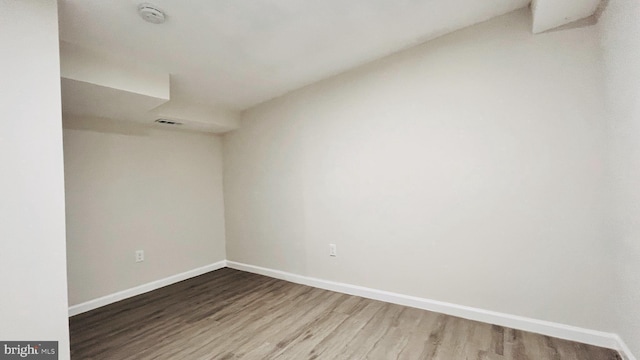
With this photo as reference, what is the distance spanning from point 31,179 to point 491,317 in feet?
10.2

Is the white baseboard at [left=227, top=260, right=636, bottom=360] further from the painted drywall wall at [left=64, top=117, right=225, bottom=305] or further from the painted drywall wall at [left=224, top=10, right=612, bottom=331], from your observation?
the painted drywall wall at [left=64, top=117, right=225, bottom=305]

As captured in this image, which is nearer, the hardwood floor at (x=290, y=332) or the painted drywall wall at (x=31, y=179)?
the painted drywall wall at (x=31, y=179)

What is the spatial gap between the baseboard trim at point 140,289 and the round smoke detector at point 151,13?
2.64 metres

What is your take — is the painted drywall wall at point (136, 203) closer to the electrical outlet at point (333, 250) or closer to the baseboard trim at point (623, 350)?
the electrical outlet at point (333, 250)

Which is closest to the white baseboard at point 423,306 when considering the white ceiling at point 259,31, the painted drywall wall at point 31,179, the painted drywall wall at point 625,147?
the painted drywall wall at point 625,147

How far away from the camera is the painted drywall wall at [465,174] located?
5.63 feet

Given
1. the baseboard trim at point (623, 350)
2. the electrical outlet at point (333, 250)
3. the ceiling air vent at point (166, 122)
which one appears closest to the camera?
the baseboard trim at point (623, 350)

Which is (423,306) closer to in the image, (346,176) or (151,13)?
(346,176)

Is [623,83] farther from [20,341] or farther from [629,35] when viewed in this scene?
[20,341]

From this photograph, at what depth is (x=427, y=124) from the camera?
2230 millimetres

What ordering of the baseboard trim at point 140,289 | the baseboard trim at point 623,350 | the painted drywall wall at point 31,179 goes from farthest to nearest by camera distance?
the baseboard trim at point 140,289 → the baseboard trim at point 623,350 → the painted drywall wall at point 31,179

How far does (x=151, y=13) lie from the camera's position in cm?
158

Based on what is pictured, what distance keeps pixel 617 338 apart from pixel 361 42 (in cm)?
271

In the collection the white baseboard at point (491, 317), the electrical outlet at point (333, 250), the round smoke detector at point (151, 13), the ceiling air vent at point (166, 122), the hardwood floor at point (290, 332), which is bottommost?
the hardwood floor at point (290, 332)
